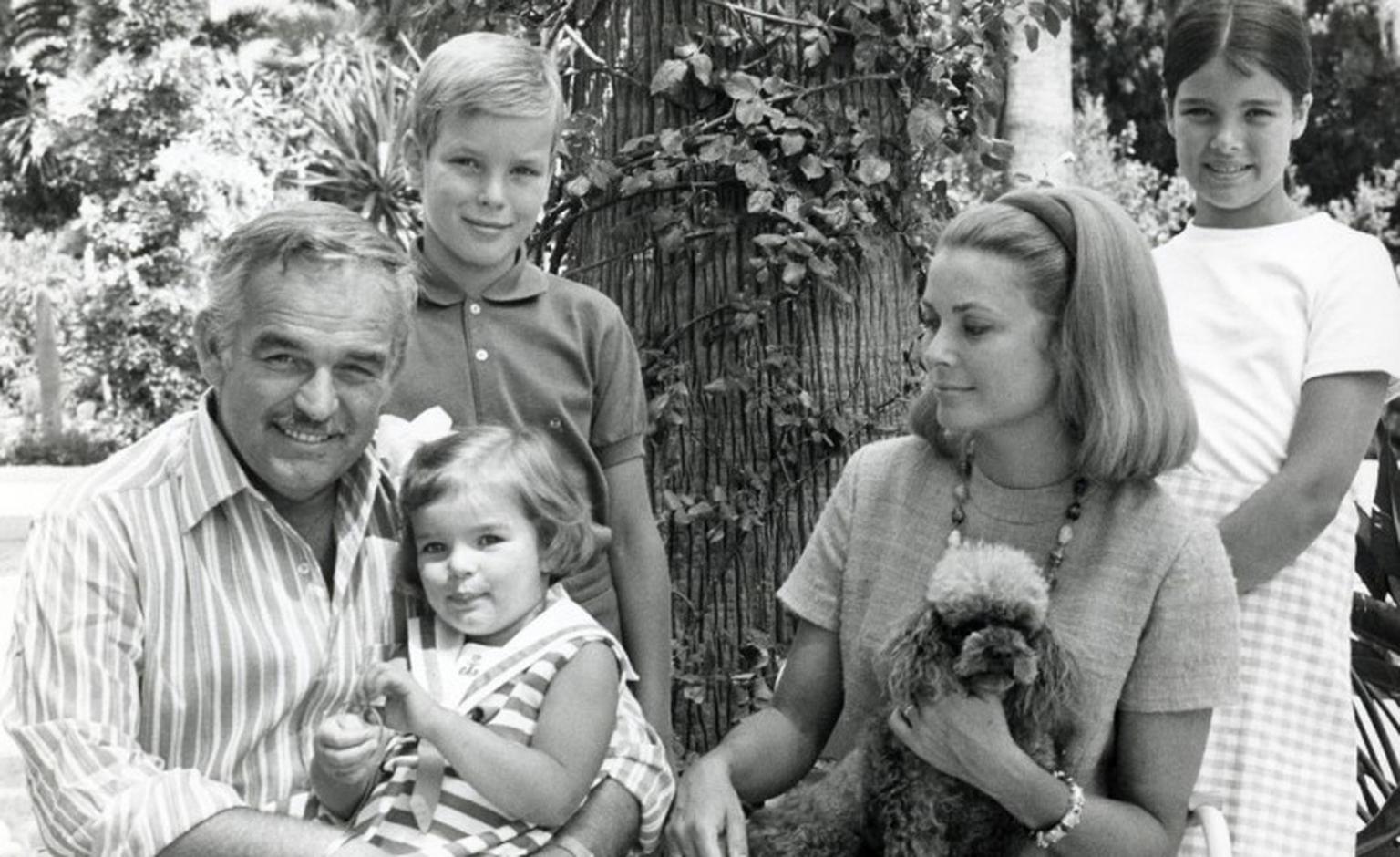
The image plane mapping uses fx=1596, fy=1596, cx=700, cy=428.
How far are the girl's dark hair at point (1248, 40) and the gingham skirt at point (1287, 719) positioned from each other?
832 mm

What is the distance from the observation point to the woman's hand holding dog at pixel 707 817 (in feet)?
8.53

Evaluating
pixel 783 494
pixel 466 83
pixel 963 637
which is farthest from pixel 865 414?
pixel 963 637

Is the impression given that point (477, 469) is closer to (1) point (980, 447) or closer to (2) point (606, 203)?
(1) point (980, 447)

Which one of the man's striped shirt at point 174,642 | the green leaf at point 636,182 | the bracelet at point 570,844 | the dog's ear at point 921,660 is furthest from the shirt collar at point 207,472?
the green leaf at point 636,182

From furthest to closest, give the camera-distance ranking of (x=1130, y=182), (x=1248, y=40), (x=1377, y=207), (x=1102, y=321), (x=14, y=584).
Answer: (x=1377, y=207), (x=1130, y=182), (x=14, y=584), (x=1248, y=40), (x=1102, y=321)

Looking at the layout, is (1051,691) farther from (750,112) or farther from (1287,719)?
(750,112)

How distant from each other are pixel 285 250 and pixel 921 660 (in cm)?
117

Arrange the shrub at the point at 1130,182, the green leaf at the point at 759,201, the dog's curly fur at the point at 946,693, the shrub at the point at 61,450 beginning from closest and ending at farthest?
the dog's curly fur at the point at 946,693
the green leaf at the point at 759,201
the shrub at the point at 1130,182
the shrub at the point at 61,450

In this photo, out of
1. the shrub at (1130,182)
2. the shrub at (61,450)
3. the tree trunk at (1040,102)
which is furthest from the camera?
the shrub at (61,450)

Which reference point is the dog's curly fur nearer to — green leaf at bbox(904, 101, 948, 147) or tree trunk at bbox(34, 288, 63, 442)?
green leaf at bbox(904, 101, 948, 147)

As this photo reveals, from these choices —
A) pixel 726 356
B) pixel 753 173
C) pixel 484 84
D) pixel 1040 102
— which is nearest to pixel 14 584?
pixel 1040 102

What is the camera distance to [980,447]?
278cm

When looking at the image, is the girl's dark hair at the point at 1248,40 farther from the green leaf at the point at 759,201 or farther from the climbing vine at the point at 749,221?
the green leaf at the point at 759,201

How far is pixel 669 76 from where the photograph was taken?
3951 millimetres
